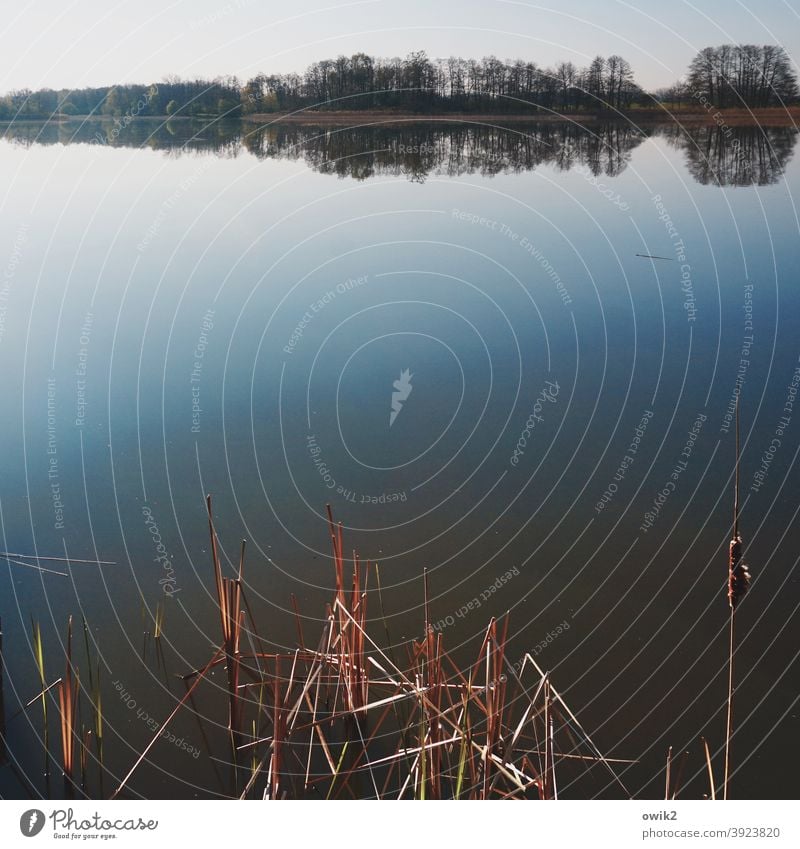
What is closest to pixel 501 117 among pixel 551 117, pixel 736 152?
pixel 551 117

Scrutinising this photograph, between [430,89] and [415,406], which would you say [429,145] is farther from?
[415,406]

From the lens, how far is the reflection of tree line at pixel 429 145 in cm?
496

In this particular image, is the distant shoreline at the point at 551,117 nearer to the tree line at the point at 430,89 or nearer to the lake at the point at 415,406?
the tree line at the point at 430,89

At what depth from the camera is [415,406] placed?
3.97m

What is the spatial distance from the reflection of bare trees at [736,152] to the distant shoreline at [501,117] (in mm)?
289

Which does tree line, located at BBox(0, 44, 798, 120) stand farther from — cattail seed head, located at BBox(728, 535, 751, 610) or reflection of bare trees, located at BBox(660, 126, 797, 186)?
cattail seed head, located at BBox(728, 535, 751, 610)

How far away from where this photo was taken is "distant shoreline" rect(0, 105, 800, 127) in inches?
178

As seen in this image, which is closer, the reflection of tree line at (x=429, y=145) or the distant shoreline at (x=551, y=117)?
the distant shoreline at (x=551, y=117)

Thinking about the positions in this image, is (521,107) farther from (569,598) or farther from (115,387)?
(569,598)

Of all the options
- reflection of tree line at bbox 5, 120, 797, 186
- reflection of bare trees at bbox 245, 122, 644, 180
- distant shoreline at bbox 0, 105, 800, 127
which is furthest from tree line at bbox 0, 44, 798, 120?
reflection of bare trees at bbox 245, 122, 644, 180

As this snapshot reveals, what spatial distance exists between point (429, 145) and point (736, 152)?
7.12 ft

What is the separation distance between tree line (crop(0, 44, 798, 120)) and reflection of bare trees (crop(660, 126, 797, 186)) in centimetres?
99

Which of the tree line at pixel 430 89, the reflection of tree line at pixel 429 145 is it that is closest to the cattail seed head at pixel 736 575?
the tree line at pixel 430 89
